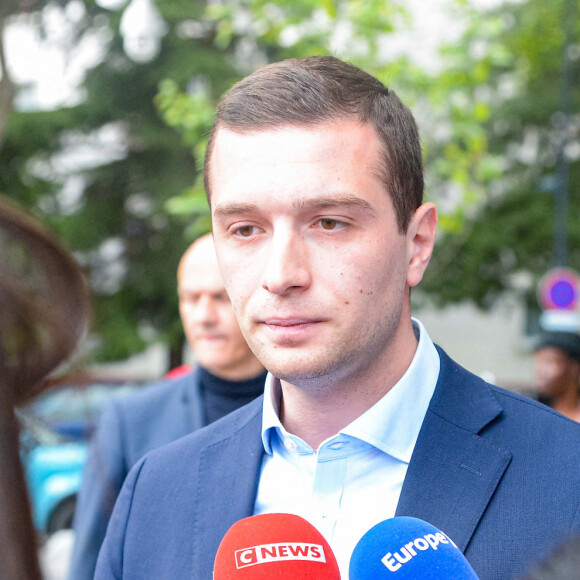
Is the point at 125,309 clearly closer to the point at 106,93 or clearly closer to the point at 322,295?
the point at 106,93

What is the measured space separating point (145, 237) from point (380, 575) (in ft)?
44.4

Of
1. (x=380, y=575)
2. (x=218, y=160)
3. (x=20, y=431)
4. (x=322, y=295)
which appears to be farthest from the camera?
(x=218, y=160)

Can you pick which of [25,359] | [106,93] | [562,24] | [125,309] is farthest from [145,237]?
[25,359]

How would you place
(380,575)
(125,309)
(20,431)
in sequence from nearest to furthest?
1. (20,431)
2. (380,575)
3. (125,309)

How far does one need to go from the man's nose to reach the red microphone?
0.51 metres

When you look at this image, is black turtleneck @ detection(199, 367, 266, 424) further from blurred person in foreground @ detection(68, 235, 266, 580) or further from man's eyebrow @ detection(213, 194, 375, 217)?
man's eyebrow @ detection(213, 194, 375, 217)

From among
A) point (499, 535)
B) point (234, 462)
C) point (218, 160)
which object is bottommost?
point (234, 462)

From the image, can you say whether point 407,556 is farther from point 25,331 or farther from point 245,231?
point 245,231

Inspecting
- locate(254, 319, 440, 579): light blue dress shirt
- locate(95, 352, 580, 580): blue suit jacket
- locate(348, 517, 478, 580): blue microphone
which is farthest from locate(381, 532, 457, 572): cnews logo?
locate(254, 319, 440, 579): light blue dress shirt

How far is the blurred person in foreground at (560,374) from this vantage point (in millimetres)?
5172

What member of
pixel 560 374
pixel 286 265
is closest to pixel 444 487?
pixel 286 265

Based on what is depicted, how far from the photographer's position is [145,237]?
47.6ft

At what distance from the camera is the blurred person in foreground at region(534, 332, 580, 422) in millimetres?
5172

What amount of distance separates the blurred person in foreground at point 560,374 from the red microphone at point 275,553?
12.8 ft
